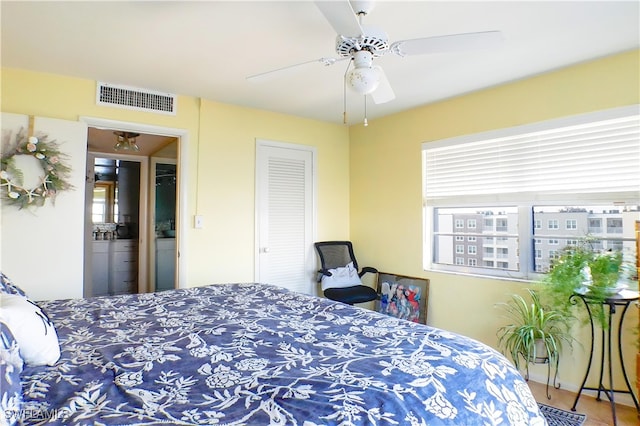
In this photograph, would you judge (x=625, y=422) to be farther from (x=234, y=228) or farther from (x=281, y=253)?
(x=234, y=228)

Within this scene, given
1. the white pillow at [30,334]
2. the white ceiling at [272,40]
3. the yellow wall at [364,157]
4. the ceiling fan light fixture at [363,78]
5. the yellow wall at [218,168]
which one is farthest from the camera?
the yellow wall at [218,168]

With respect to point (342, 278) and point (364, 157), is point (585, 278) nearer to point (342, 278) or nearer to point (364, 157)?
point (342, 278)

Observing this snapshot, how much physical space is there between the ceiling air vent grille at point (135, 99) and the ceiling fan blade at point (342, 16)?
2.16 meters

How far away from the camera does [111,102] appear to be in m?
3.05

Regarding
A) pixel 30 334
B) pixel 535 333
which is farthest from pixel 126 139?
pixel 535 333

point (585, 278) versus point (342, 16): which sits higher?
point (342, 16)

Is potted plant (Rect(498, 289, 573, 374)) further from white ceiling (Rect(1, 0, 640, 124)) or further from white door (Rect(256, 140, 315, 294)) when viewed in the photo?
white door (Rect(256, 140, 315, 294))

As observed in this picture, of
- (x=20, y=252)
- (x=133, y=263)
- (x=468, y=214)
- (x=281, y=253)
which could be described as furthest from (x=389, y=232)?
(x=133, y=263)

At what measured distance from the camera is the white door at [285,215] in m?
3.81

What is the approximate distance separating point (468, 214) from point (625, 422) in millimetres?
1809

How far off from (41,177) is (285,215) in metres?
2.14

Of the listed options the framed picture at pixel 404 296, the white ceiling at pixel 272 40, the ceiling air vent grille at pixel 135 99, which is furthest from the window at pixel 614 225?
the ceiling air vent grille at pixel 135 99

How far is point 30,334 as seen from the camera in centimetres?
115

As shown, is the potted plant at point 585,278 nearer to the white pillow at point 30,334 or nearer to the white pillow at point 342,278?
the white pillow at point 342,278
